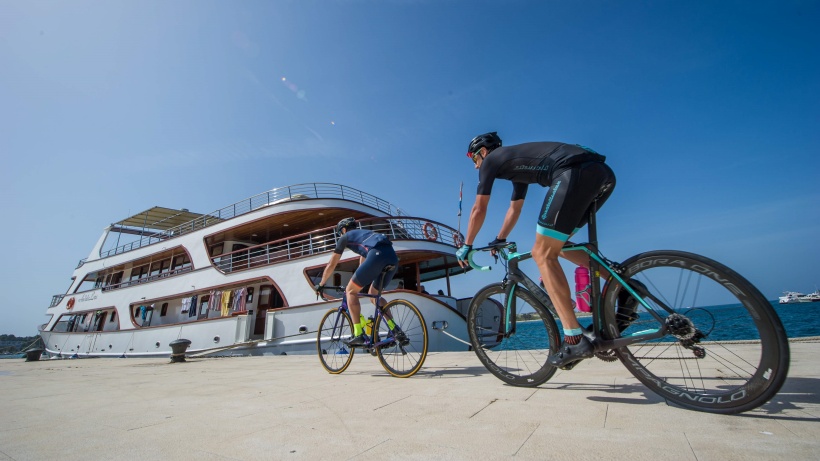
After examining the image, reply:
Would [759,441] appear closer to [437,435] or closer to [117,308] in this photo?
[437,435]

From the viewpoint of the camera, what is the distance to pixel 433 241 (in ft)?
35.6

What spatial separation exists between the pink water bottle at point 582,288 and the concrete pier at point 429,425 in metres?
0.54

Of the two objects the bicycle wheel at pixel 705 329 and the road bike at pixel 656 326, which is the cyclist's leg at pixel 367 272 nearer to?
the road bike at pixel 656 326

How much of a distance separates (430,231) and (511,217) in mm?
8688

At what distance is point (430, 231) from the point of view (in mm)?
11500

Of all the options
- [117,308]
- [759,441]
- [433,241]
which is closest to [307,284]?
[433,241]

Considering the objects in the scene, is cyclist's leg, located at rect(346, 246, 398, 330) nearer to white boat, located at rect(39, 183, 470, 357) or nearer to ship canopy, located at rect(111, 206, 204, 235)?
white boat, located at rect(39, 183, 470, 357)

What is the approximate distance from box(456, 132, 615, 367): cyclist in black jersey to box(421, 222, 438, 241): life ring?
869 cm

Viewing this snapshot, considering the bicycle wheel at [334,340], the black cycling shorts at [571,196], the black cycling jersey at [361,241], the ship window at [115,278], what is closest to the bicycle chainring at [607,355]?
the black cycling shorts at [571,196]

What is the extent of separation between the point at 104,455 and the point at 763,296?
9.65ft

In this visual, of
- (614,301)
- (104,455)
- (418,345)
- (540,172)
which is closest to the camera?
(104,455)

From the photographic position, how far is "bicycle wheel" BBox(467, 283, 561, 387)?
7.92ft

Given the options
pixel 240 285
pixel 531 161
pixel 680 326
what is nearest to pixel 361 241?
pixel 531 161

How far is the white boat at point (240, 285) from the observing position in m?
10.3
